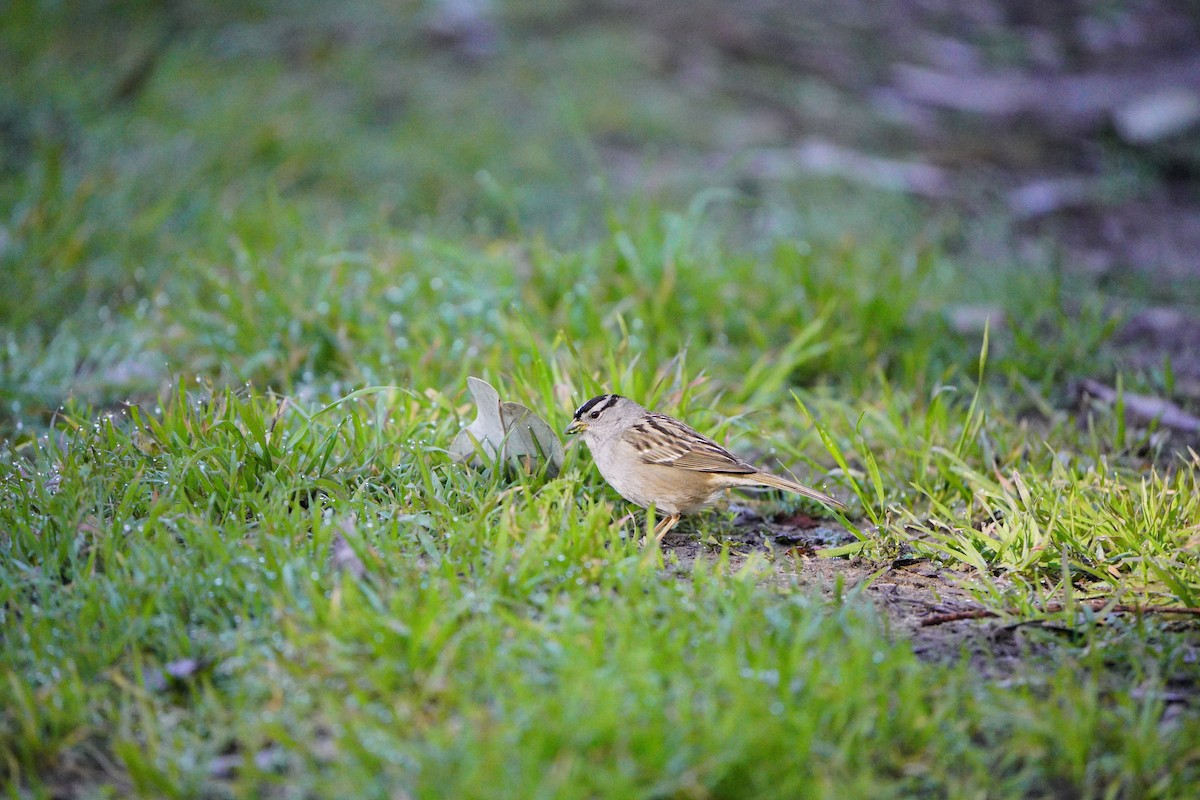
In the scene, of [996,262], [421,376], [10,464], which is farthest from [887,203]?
[10,464]

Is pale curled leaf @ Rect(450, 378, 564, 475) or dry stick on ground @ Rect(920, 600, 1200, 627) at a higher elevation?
pale curled leaf @ Rect(450, 378, 564, 475)

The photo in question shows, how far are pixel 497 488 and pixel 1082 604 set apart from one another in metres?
1.83

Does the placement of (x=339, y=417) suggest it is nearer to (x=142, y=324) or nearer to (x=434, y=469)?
(x=434, y=469)

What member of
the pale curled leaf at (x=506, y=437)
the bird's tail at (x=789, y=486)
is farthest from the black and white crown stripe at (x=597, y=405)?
the bird's tail at (x=789, y=486)

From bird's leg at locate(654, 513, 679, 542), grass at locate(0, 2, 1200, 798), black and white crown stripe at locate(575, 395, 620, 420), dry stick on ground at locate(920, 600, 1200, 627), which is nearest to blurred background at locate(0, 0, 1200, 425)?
grass at locate(0, 2, 1200, 798)

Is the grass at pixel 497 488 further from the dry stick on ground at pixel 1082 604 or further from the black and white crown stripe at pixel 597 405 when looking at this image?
the black and white crown stripe at pixel 597 405

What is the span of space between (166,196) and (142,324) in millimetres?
1482

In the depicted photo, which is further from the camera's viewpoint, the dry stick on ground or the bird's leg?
the bird's leg

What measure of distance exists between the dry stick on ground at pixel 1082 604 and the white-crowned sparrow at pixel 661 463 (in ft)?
1.80

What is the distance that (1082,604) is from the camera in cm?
293

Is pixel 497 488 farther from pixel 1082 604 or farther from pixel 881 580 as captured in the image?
pixel 1082 604

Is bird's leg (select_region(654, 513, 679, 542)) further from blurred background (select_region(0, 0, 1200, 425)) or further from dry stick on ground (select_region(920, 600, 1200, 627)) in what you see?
blurred background (select_region(0, 0, 1200, 425))

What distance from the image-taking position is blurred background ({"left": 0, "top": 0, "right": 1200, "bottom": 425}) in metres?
4.75

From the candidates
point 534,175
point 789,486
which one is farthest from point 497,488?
point 534,175
